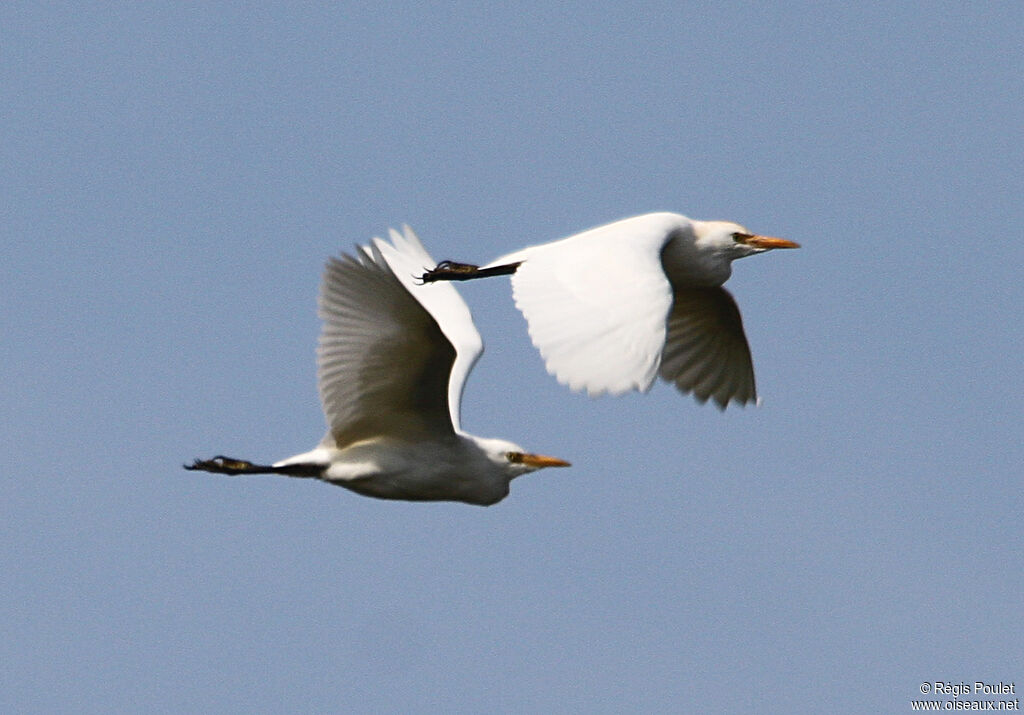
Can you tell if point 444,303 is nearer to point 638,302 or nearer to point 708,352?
point 708,352

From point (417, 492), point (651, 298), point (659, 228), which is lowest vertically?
point (417, 492)

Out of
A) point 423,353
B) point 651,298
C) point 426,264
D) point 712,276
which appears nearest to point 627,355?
point 651,298

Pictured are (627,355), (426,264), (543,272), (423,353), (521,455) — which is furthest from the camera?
(426,264)

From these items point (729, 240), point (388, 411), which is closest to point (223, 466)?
point (388, 411)

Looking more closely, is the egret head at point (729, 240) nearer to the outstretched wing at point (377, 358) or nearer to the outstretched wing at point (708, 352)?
the outstretched wing at point (708, 352)

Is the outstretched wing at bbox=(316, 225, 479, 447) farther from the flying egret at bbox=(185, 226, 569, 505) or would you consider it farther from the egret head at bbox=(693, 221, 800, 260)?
the egret head at bbox=(693, 221, 800, 260)

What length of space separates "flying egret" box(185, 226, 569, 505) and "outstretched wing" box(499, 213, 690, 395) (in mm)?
1214

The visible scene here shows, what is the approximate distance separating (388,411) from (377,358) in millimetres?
458

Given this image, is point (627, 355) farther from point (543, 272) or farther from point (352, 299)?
point (352, 299)

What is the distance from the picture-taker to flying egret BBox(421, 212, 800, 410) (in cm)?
1117

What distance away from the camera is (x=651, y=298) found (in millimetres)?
11883

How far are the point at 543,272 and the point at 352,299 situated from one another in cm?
225

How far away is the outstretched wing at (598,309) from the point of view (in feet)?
36.2

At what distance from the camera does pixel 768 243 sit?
15820 millimetres
